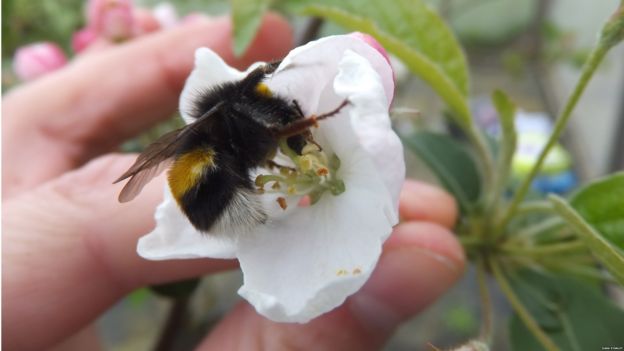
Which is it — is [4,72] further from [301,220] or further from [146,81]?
[301,220]

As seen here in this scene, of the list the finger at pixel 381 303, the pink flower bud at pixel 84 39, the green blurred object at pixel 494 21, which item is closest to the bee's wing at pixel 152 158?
the finger at pixel 381 303

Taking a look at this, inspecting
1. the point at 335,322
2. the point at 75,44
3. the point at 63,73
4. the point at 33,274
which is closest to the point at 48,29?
the point at 75,44

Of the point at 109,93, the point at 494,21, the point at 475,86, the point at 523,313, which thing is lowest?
the point at 475,86

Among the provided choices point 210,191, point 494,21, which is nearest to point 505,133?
point 210,191

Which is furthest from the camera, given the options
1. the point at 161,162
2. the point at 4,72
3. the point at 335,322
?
the point at 4,72

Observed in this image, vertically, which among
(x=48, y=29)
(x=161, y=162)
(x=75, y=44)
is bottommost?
(x=48, y=29)

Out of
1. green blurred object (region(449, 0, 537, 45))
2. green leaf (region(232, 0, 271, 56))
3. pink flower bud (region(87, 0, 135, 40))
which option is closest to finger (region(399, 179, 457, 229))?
green leaf (region(232, 0, 271, 56))

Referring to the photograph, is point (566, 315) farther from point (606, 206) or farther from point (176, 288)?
point (176, 288)
